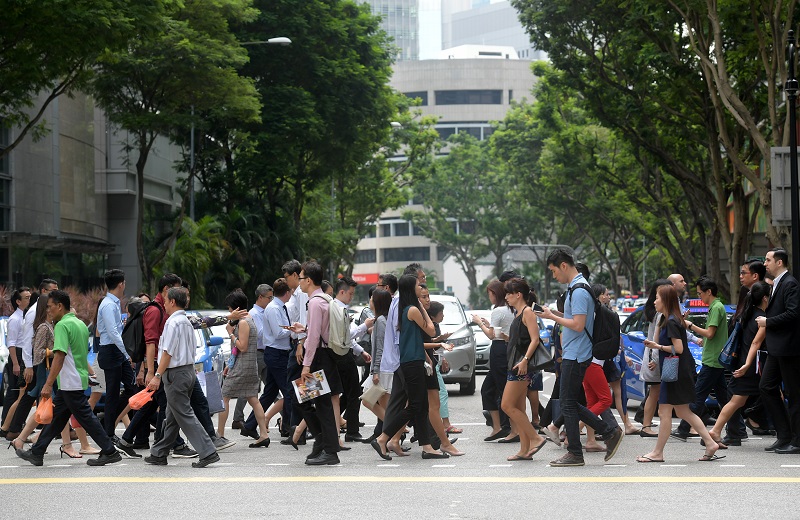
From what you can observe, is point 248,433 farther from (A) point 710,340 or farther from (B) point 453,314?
(B) point 453,314

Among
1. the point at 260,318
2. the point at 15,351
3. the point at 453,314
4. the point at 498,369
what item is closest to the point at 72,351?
the point at 260,318

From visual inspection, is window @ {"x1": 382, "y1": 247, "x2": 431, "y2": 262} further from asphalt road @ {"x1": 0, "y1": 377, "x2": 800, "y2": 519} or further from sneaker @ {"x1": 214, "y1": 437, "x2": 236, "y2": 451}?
asphalt road @ {"x1": 0, "y1": 377, "x2": 800, "y2": 519}

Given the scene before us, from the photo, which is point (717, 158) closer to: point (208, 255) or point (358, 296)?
point (208, 255)

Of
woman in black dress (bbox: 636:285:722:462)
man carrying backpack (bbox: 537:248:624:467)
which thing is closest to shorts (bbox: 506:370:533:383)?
man carrying backpack (bbox: 537:248:624:467)

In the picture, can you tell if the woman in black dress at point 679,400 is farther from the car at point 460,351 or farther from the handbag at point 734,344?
the car at point 460,351

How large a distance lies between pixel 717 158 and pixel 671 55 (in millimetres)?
3226

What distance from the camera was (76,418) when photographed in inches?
448

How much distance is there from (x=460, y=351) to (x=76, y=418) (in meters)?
9.21

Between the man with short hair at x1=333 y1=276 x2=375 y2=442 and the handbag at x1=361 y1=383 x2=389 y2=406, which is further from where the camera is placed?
the man with short hair at x1=333 y1=276 x2=375 y2=442

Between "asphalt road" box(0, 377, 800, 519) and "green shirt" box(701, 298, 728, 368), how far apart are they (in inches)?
36.5

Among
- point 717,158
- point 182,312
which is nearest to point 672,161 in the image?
point 717,158

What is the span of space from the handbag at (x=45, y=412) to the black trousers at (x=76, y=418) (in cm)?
5

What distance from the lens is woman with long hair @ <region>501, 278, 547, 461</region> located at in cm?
1141

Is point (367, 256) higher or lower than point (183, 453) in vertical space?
higher
